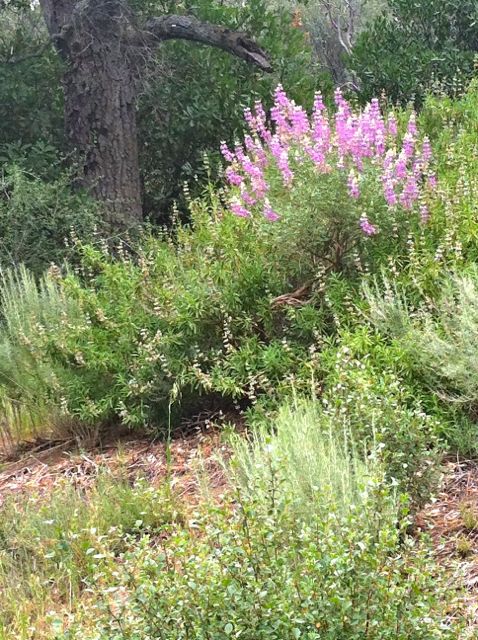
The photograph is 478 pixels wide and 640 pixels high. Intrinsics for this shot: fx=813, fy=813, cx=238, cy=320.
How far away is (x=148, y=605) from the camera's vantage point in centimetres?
212

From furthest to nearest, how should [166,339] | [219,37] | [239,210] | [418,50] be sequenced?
1. [418,50]
2. [219,37]
3. [239,210]
4. [166,339]

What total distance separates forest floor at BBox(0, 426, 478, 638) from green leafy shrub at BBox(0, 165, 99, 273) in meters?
2.51

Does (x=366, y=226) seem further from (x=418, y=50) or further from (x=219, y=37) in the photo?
(x=418, y=50)

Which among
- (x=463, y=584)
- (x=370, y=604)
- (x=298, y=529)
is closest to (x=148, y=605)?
Answer: (x=370, y=604)

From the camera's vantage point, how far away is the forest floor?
308cm

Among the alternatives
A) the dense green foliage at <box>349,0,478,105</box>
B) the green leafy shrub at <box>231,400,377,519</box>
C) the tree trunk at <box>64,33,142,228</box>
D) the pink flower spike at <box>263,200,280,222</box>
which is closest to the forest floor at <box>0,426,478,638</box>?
the green leafy shrub at <box>231,400,377,519</box>

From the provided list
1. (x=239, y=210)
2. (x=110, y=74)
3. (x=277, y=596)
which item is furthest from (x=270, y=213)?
(x=110, y=74)

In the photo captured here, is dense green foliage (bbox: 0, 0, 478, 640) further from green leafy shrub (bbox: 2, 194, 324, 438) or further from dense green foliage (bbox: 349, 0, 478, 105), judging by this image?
dense green foliage (bbox: 349, 0, 478, 105)

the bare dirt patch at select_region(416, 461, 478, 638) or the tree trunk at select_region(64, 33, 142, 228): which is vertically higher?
the tree trunk at select_region(64, 33, 142, 228)

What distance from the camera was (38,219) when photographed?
757cm

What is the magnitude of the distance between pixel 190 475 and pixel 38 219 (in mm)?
4062

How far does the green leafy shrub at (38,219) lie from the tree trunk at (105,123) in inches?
15.3

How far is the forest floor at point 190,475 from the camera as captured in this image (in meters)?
3.08

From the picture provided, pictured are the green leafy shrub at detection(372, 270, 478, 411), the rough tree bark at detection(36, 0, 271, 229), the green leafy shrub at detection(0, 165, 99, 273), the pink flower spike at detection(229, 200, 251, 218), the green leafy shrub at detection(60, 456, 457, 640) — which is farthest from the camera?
the rough tree bark at detection(36, 0, 271, 229)
